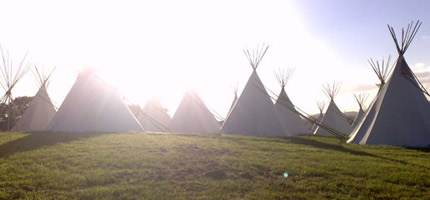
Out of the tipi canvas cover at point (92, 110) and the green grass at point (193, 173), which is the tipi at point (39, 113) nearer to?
the tipi canvas cover at point (92, 110)

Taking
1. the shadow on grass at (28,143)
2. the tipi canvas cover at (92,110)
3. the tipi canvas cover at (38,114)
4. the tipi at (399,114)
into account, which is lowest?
the tipi canvas cover at (38,114)

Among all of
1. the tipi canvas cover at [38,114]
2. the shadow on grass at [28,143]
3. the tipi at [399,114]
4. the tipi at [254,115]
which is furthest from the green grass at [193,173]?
the tipi canvas cover at [38,114]

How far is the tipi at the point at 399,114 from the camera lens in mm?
15148

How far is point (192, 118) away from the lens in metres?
24.4

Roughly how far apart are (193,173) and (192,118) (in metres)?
16.3

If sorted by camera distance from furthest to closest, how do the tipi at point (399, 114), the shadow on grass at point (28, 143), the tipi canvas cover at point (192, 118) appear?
the tipi canvas cover at point (192, 118)
the tipi at point (399, 114)
the shadow on grass at point (28, 143)

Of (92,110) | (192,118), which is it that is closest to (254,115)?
(192,118)

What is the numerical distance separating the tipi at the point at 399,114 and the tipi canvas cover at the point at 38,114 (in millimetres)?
22796

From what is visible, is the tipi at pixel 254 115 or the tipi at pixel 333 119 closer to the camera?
the tipi at pixel 254 115

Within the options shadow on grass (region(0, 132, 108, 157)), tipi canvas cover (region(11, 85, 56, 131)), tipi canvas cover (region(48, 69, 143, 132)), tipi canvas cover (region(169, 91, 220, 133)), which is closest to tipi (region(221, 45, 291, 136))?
tipi canvas cover (region(169, 91, 220, 133))

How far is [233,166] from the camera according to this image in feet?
28.6

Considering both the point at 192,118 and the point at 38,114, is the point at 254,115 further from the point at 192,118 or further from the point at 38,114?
the point at 38,114

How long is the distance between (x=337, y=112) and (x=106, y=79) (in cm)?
2288

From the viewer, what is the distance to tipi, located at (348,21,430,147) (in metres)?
15.1
